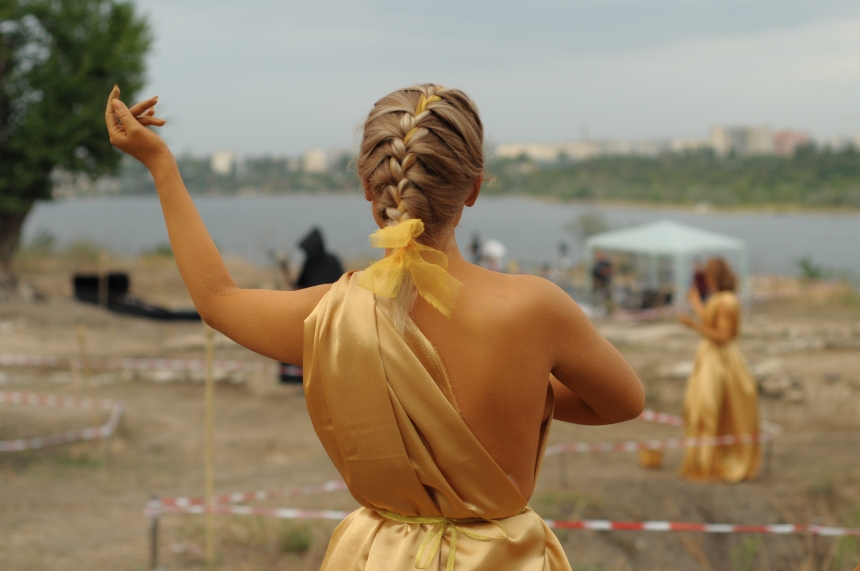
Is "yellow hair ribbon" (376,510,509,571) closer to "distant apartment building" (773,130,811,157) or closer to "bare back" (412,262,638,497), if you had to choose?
"bare back" (412,262,638,497)

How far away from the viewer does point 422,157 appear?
5.13 feet

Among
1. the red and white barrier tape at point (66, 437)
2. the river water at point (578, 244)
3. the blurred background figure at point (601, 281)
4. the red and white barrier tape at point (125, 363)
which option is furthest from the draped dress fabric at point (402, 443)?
the river water at point (578, 244)

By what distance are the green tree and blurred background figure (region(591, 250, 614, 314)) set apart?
11437mm

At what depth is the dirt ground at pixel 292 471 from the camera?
5785 mm

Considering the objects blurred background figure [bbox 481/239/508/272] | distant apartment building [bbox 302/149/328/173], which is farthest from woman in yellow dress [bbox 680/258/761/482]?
distant apartment building [bbox 302/149/328/173]

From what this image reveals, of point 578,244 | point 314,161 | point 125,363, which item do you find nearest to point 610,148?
point 314,161

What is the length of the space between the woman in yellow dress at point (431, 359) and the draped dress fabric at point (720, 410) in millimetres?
6487

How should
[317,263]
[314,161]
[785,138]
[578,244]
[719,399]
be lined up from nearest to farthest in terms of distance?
1. [719,399]
2. [317,263]
3. [578,244]
4. [314,161]
5. [785,138]

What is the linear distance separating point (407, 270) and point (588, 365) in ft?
1.27

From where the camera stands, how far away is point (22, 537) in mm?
5891

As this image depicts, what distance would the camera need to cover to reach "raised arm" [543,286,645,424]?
158 centimetres

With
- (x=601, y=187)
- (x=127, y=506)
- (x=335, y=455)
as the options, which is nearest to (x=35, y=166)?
(x=127, y=506)

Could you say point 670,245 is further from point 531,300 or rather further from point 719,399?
point 531,300

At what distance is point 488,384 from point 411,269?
0.84 feet
